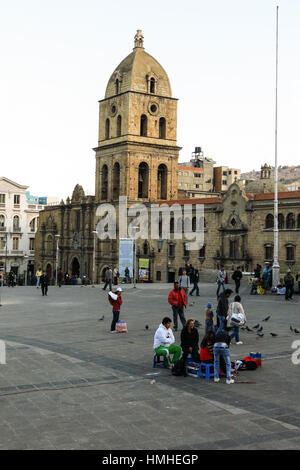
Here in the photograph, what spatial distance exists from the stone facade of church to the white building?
5165mm

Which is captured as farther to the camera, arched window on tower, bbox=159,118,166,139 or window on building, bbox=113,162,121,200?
arched window on tower, bbox=159,118,166,139

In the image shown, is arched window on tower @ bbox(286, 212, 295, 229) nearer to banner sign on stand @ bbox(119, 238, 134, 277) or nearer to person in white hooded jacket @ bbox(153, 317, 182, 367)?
A: banner sign on stand @ bbox(119, 238, 134, 277)

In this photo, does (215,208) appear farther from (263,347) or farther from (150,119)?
(263,347)

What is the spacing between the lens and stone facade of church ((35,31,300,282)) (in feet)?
177

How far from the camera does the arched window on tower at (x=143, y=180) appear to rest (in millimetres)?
67344

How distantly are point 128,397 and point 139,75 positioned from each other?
6040cm

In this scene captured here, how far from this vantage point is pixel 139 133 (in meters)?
66.8

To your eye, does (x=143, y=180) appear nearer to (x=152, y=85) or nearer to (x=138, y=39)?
(x=152, y=85)

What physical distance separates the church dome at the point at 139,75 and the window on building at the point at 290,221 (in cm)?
2661

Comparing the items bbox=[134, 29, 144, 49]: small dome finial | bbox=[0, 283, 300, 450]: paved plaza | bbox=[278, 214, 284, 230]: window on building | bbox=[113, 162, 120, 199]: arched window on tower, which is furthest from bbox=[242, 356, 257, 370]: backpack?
bbox=[134, 29, 144, 49]: small dome finial

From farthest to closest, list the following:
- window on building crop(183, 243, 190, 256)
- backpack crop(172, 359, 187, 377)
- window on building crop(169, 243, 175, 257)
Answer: window on building crop(169, 243, 175, 257), window on building crop(183, 243, 190, 256), backpack crop(172, 359, 187, 377)

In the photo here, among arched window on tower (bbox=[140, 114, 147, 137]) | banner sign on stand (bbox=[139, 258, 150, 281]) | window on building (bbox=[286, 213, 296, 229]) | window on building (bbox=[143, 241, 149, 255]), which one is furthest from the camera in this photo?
arched window on tower (bbox=[140, 114, 147, 137])

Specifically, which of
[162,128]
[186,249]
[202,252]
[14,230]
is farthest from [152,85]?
[14,230]

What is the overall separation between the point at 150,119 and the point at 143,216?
1240cm
